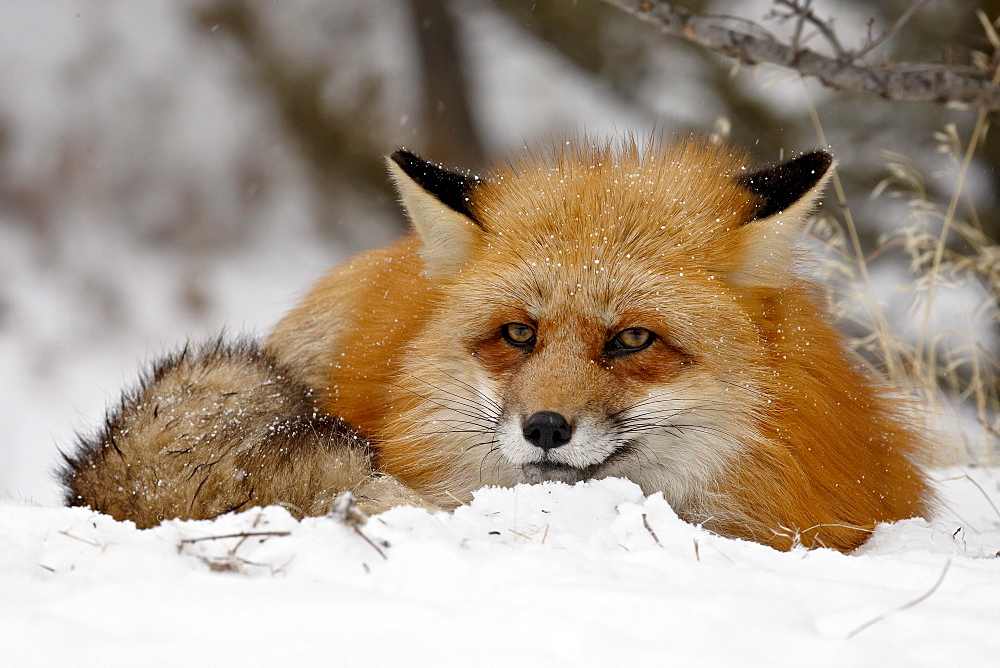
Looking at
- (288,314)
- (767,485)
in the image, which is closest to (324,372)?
(288,314)

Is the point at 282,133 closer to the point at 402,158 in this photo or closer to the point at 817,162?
the point at 402,158

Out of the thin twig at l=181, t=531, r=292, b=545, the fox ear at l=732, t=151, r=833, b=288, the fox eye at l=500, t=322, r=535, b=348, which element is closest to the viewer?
the thin twig at l=181, t=531, r=292, b=545

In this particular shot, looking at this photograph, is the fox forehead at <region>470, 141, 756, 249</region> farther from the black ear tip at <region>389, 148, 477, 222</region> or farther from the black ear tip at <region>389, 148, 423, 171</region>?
the black ear tip at <region>389, 148, 423, 171</region>

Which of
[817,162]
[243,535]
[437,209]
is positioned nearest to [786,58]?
[817,162]

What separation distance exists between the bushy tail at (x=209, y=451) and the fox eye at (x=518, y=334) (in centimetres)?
60

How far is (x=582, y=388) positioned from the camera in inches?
101

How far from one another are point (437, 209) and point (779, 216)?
1.07 metres

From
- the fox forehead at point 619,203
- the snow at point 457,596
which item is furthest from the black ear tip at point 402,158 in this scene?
the snow at point 457,596

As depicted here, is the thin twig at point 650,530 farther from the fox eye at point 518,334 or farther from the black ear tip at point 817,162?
the black ear tip at point 817,162

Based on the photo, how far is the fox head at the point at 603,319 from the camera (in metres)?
2.62

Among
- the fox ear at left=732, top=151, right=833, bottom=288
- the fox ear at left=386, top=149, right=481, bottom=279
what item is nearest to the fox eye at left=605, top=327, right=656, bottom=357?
the fox ear at left=732, top=151, right=833, bottom=288

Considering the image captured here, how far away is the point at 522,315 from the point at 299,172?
729cm

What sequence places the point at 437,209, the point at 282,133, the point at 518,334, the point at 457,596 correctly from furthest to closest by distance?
the point at 282,133
the point at 437,209
the point at 518,334
the point at 457,596

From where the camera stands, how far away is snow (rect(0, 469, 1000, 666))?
1.54 meters
